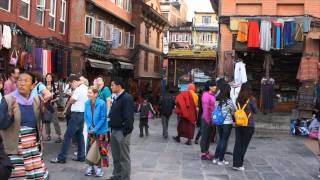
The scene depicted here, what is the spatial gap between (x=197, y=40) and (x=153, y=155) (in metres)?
49.5

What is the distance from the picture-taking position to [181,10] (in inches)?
2744

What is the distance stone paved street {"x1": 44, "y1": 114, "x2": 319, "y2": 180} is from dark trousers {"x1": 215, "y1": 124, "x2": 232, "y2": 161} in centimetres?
29

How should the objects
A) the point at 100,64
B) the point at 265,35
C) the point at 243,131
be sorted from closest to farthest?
the point at 243,131 → the point at 265,35 → the point at 100,64

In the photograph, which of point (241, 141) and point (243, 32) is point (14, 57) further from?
point (241, 141)

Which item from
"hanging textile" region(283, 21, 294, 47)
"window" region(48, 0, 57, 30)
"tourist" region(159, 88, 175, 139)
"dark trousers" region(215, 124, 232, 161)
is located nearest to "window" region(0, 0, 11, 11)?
"window" region(48, 0, 57, 30)

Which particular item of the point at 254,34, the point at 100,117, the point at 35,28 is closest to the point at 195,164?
the point at 100,117

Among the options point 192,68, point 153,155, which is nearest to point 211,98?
point 153,155

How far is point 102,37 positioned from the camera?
25.4m

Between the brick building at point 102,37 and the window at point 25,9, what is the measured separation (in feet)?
14.8

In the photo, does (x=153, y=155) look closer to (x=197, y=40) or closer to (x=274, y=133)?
(x=274, y=133)

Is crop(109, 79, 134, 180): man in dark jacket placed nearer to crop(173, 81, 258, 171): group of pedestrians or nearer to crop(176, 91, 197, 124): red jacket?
crop(173, 81, 258, 171): group of pedestrians

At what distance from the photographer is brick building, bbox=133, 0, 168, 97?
106ft

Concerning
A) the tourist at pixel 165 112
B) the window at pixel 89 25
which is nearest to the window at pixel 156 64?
the window at pixel 89 25

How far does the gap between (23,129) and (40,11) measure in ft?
47.0
